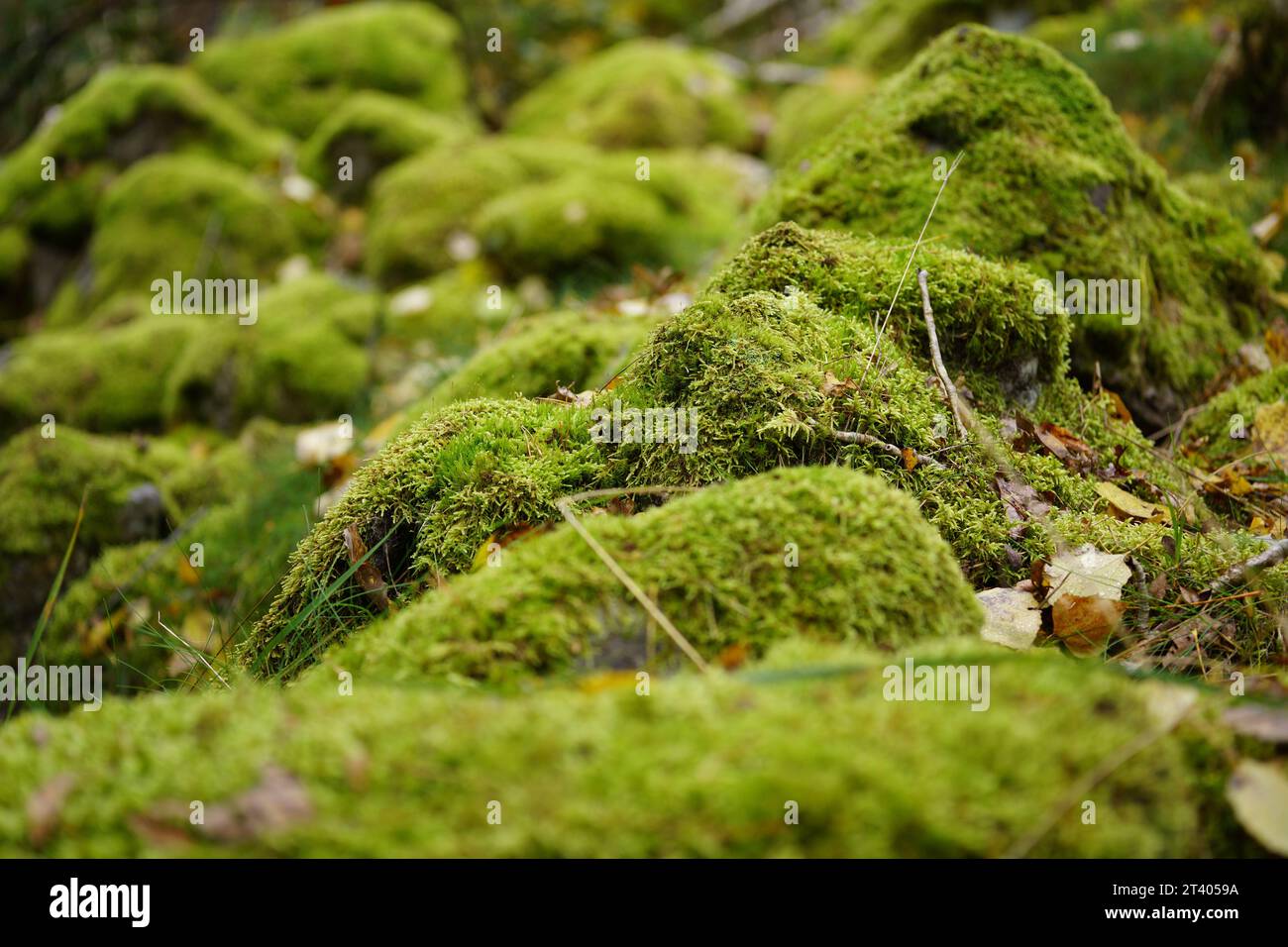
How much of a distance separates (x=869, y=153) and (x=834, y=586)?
2.30 metres

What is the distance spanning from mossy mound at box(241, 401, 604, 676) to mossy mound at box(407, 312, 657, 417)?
866mm

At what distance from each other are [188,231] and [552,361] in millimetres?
5719

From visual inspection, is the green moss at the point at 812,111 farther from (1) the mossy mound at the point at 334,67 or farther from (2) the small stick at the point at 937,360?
(2) the small stick at the point at 937,360

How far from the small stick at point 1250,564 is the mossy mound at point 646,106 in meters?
7.05

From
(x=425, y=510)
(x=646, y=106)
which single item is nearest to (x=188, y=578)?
(x=425, y=510)

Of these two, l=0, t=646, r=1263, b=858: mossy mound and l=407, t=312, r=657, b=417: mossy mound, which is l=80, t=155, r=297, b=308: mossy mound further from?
l=0, t=646, r=1263, b=858: mossy mound

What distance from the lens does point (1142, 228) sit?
3604 millimetres

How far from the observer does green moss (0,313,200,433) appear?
242 inches

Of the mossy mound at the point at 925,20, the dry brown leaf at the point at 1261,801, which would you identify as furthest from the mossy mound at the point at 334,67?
the dry brown leaf at the point at 1261,801

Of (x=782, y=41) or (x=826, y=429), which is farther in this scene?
(x=782, y=41)

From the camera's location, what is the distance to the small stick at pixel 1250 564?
2230 mm

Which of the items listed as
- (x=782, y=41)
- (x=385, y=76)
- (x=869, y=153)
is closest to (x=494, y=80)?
(x=385, y=76)

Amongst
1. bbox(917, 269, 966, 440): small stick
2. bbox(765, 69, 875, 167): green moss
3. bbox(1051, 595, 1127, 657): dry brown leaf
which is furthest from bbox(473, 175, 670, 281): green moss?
bbox(1051, 595, 1127, 657): dry brown leaf
